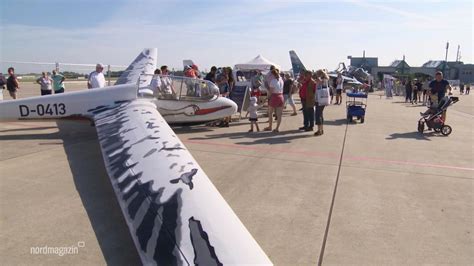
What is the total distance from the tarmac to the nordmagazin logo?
3 centimetres

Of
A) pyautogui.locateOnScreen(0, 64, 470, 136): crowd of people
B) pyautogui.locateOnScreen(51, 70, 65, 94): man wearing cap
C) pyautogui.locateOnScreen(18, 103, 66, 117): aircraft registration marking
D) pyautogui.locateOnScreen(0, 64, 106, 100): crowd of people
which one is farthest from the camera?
pyautogui.locateOnScreen(51, 70, 65, 94): man wearing cap

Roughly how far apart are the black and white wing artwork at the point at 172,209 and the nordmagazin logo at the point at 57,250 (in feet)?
1.95

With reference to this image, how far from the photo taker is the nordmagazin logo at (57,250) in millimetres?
3191

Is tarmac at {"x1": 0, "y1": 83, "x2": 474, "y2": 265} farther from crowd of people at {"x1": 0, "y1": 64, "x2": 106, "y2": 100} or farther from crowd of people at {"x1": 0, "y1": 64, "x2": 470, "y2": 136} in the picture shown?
crowd of people at {"x1": 0, "y1": 64, "x2": 106, "y2": 100}

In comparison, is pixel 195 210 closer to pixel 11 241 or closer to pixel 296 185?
pixel 11 241

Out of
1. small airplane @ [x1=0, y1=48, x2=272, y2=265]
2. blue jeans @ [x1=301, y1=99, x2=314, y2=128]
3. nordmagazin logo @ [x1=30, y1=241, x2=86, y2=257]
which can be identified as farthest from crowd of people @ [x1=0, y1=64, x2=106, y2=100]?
nordmagazin logo @ [x1=30, y1=241, x2=86, y2=257]

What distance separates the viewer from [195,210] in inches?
113

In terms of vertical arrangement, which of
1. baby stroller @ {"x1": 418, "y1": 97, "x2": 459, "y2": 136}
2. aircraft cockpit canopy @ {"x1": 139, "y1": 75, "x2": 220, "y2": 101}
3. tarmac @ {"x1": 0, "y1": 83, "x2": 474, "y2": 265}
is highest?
aircraft cockpit canopy @ {"x1": 139, "y1": 75, "x2": 220, "y2": 101}

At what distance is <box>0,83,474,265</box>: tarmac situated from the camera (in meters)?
3.34

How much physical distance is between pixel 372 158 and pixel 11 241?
20.0 ft

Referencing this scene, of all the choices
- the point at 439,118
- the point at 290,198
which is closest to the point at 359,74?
the point at 439,118

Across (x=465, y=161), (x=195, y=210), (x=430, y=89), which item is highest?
(x=430, y=89)

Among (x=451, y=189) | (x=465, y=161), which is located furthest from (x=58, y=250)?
(x=465, y=161)

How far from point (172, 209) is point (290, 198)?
2.16 metres
